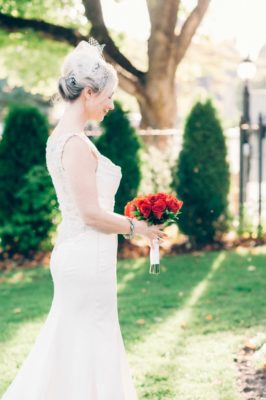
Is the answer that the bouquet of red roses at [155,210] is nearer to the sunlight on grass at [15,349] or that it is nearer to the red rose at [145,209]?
the red rose at [145,209]

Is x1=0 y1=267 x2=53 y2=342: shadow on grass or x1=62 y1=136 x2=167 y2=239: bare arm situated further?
x1=0 y1=267 x2=53 y2=342: shadow on grass

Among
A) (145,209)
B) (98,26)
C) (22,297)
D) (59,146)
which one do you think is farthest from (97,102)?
(98,26)

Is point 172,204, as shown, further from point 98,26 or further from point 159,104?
point 159,104

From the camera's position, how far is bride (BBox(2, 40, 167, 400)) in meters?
3.49

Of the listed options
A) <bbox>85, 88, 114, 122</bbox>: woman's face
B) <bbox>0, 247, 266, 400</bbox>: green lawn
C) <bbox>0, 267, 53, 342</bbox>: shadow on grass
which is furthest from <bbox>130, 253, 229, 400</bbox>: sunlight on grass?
<bbox>85, 88, 114, 122</bbox>: woman's face

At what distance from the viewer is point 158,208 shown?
3688 millimetres

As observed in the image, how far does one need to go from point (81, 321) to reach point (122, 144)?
7.35 metres

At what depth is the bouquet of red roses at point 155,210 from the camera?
3695 millimetres

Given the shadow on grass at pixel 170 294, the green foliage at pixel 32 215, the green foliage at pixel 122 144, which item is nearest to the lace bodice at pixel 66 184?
the shadow on grass at pixel 170 294

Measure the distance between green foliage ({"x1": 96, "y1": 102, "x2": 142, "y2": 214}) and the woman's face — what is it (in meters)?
7.25

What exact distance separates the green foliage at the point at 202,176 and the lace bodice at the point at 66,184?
295 inches

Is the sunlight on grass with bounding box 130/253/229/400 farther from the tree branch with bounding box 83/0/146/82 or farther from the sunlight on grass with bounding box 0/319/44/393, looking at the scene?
the tree branch with bounding box 83/0/146/82

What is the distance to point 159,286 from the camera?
27.0ft

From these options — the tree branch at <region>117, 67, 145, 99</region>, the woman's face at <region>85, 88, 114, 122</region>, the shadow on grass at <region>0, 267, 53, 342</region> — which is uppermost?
the tree branch at <region>117, 67, 145, 99</region>
